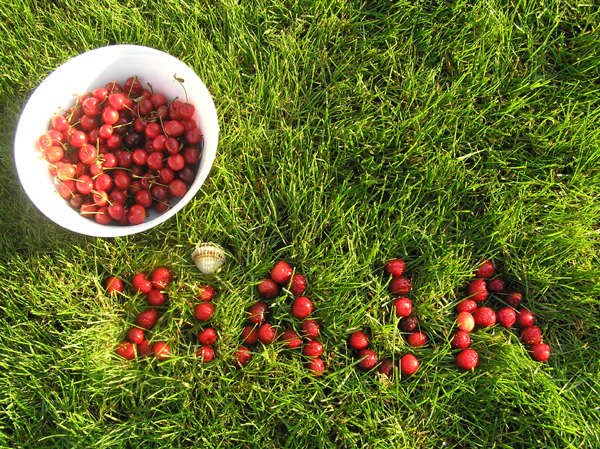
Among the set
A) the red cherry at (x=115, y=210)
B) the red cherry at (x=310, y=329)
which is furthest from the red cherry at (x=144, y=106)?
the red cherry at (x=310, y=329)

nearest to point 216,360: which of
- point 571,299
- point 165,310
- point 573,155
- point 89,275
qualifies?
point 165,310

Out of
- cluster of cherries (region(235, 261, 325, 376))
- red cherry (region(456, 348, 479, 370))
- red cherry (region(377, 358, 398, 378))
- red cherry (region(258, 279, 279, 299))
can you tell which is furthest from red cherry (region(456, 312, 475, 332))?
red cherry (region(258, 279, 279, 299))

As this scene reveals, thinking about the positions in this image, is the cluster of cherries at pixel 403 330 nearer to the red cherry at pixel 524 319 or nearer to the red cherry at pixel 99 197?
the red cherry at pixel 524 319

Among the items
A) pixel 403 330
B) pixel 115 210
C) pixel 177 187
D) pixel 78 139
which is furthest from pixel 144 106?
pixel 403 330

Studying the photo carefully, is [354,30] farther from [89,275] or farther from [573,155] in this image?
[89,275]

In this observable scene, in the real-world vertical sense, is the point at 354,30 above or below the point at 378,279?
above

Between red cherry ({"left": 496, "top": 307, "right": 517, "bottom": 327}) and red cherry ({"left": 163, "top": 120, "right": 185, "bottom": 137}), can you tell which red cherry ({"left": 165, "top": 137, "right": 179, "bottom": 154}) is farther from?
red cherry ({"left": 496, "top": 307, "right": 517, "bottom": 327})
